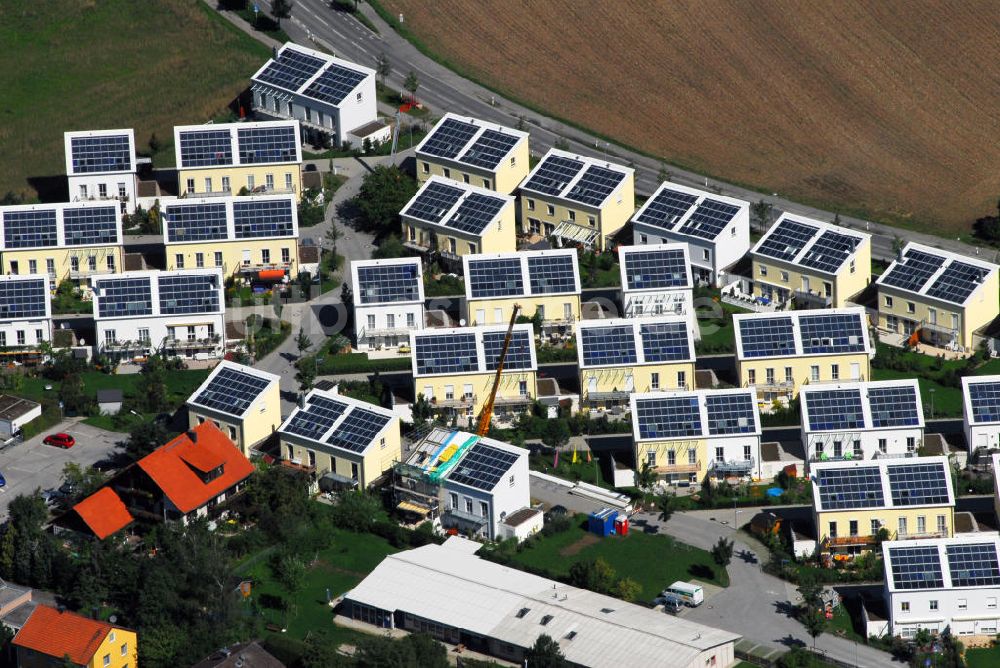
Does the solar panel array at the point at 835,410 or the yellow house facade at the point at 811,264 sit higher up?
the yellow house facade at the point at 811,264

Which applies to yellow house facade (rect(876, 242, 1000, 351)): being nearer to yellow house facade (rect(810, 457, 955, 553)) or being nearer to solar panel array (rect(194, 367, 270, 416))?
yellow house facade (rect(810, 457, 955, 553))

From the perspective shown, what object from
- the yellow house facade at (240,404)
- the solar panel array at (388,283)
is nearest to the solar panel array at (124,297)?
the yellow house facade at (240,404)

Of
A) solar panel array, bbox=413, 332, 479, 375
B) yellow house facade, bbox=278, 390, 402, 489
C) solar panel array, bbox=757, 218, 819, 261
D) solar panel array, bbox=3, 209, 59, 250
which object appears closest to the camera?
yellow house facade, bbox=278, 390, 402, 489

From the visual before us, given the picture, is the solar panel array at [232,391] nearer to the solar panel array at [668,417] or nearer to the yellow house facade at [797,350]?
the solar panel array at [668,417]

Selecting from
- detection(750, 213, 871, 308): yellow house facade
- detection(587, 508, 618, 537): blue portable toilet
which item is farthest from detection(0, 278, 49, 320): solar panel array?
detection(750, 213, 871, 308): yellow house facade

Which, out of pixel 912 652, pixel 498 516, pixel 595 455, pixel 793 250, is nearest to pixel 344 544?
pixel 498 516

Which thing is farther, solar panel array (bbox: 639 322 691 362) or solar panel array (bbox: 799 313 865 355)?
solar panel array (bbox: 799 313 865 355)
